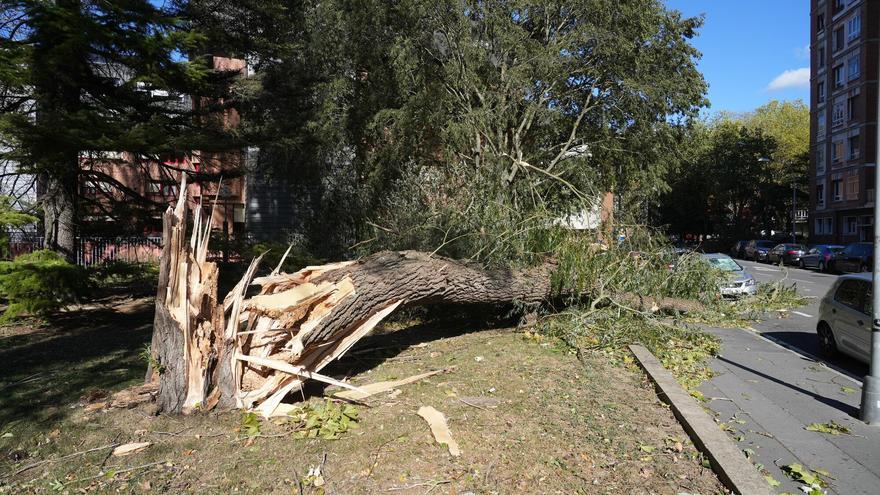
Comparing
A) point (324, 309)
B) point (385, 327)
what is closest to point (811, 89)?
point (385, 327)

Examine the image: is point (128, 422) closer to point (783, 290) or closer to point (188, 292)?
point (188, 292)

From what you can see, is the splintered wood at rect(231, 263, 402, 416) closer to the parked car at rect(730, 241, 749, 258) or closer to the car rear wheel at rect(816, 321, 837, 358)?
the car rear wheel at rect(816, 321, 837, 358)

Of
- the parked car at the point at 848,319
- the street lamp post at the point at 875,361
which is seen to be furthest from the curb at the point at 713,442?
the parked car at the point at 848,319

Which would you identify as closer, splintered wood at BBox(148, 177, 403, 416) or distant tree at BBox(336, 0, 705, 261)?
splintered wood at BBox(148, 177, 403, 416)

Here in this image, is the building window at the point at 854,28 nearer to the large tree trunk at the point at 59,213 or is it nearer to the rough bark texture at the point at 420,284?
the rough bark texture at the point at 420,284

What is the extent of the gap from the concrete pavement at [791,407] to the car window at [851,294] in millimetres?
926

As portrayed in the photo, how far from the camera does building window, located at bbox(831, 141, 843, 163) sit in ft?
153

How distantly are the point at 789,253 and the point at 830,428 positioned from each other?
35108 millimetres

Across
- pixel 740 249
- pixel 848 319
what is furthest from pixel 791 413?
pixel 740 249

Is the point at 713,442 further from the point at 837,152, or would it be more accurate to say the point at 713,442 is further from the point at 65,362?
the point at 837,152

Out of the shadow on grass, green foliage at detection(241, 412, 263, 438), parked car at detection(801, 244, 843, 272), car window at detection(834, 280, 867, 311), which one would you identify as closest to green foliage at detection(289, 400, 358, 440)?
green foliage at detection(241, 412, 263, 438)

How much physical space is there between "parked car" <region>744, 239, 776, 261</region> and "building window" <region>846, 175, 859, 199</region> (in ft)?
22.6

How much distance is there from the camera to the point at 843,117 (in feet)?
151

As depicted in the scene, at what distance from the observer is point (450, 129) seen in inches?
591
